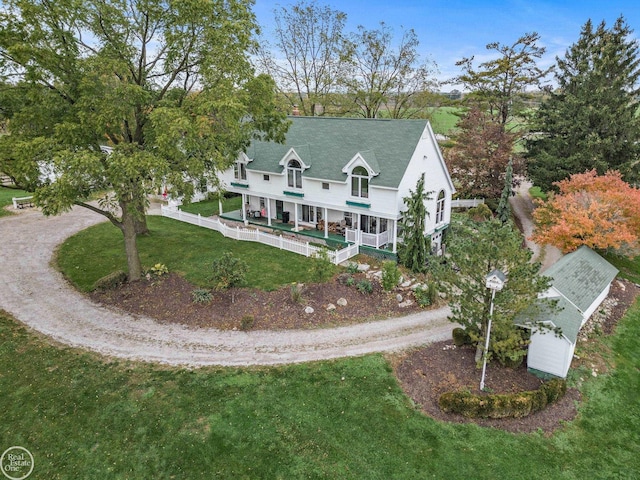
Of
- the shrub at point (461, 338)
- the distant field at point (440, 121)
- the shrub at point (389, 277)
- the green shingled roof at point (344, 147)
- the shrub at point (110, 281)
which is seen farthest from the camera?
the distant field at point (440, 121)

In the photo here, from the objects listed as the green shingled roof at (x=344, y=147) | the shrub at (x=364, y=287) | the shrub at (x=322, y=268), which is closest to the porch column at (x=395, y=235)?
the green shingled roof at (x=344, y=147)

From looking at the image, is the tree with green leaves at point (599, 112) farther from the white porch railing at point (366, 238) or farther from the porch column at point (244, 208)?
the porch column at point (244, 208)

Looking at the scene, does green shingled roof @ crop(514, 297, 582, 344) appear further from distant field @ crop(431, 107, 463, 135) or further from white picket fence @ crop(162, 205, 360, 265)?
distant field @ crop(431, 107, 463, 135)

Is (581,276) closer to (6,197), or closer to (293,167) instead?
(293,167)

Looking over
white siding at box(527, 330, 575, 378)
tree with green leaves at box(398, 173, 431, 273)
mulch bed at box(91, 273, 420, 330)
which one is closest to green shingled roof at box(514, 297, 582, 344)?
white siding at box(527, 330, 575, 378)

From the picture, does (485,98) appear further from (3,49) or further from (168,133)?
(3,49)

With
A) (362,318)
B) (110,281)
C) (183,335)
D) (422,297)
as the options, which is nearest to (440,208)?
(422,297)
